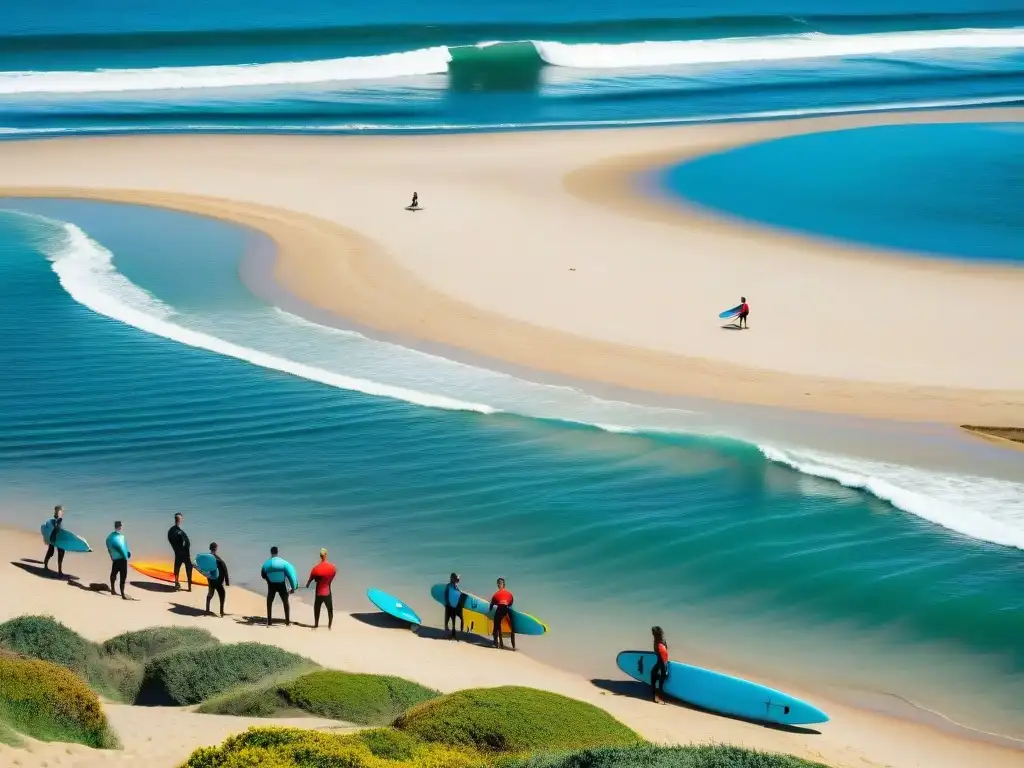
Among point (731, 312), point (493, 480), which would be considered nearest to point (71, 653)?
point (493, 480)

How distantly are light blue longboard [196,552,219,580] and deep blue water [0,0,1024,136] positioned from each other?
37.1 metres

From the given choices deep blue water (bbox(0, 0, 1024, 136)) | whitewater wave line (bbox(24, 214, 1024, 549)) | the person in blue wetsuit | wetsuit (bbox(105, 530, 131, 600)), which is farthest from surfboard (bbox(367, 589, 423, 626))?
deep blue water (bbox(0, 0, 1024, 136))

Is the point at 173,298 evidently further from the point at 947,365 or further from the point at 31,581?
the point at 947,365

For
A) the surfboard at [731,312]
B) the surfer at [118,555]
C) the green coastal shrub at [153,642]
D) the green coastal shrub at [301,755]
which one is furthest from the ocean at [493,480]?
the green coastal shrub at [301,755]

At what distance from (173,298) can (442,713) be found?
63.0ft

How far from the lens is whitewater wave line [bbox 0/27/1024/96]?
61000 millimetres

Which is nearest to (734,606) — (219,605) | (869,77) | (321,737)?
(219,605)

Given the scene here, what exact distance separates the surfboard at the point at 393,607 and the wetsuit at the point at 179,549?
227 centimetres

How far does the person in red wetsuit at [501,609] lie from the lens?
44.6ft

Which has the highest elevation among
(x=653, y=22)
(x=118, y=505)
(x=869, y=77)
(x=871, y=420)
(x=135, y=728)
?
(x=653, y=22)

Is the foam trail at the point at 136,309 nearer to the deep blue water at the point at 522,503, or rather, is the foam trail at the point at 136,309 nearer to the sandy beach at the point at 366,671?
the deep blue water at the point at 522,503

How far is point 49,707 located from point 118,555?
4552mm

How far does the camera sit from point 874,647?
14.0 metres

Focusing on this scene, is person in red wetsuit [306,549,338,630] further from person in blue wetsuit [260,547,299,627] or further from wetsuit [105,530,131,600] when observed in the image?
wetsuit [105,530,131,600]
